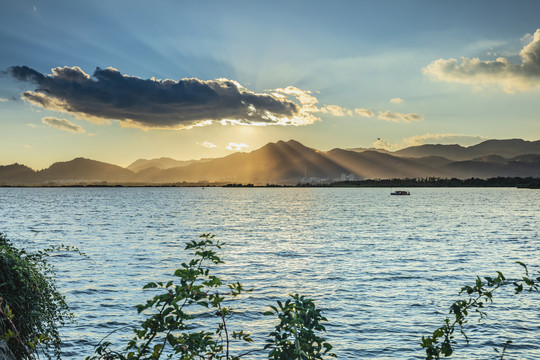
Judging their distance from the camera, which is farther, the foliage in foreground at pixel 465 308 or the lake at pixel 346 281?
the lake at pixel 346 281

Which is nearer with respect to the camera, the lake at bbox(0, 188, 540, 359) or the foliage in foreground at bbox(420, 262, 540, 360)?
the foliage in foreground at bbox(420, 262, 540, 360)

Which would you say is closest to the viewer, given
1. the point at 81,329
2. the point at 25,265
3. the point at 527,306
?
the point at 25,265

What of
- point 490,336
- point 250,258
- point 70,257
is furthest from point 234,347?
point 70,257

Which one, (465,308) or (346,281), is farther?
(346,281)

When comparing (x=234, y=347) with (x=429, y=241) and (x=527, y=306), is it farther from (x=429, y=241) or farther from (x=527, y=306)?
(x=429, y=241)

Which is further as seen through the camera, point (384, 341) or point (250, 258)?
point (250, 258)

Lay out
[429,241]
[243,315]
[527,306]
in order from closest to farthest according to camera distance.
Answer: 1. [243,315]
2. [527,306]
3. [429,241]

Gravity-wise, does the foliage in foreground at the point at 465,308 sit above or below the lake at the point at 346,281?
above

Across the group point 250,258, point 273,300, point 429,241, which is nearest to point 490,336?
point 273,300

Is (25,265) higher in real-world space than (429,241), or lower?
higher

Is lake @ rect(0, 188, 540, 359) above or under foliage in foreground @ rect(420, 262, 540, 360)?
under

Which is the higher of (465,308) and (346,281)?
(465,308)

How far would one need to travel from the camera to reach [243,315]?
22141mm

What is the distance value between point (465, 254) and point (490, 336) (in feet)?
85.4
